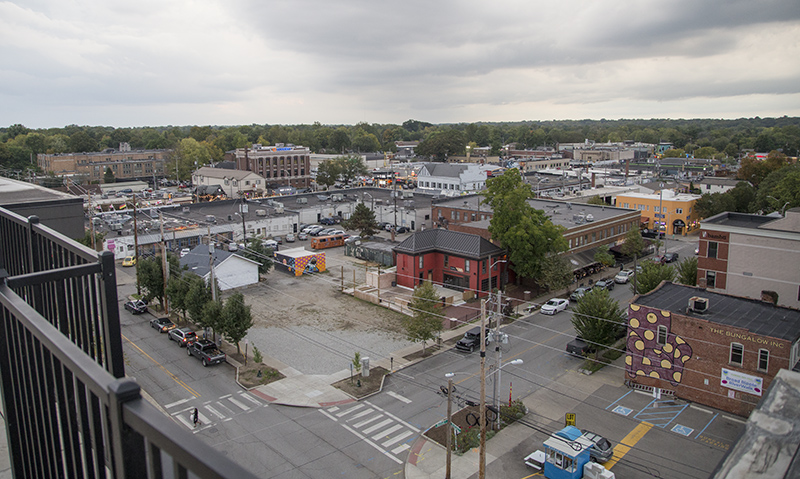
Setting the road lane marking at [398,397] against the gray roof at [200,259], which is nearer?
the road lane marking at [398,397]

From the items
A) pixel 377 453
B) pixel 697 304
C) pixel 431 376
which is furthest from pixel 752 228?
pixel 377 453

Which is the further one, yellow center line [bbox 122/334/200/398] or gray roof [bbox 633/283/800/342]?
yellow center line [bbox 122/334/200/398]

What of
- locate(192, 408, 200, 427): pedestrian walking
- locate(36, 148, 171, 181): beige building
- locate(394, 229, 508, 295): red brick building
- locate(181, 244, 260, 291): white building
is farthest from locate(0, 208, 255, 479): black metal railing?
locate(36, 148, 171, 181): beige building

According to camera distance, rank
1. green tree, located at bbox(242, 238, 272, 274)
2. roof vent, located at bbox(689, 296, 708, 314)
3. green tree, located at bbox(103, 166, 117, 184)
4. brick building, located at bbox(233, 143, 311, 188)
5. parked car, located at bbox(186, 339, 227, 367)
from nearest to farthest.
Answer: roof vent, located at bbox(689, 296, 708, 314) < parked car, located at bbox(186, 339, 227, 367) < green tree, located at bbox(242, 238, 272, 274) < brick building, located at bbox(233, 143, 311, 188) < green tree, located at bbox(103, 166, 117, 184)

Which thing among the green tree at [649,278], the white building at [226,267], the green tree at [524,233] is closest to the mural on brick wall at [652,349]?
the green tree at [649,278]

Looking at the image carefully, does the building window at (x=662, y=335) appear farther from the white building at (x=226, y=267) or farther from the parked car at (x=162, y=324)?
the white building at (x=226, y=267)

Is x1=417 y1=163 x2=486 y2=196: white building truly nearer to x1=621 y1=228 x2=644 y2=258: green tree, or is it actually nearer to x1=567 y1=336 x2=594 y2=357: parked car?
x1=621 y1=228 x2=644 y2=258: green tree
